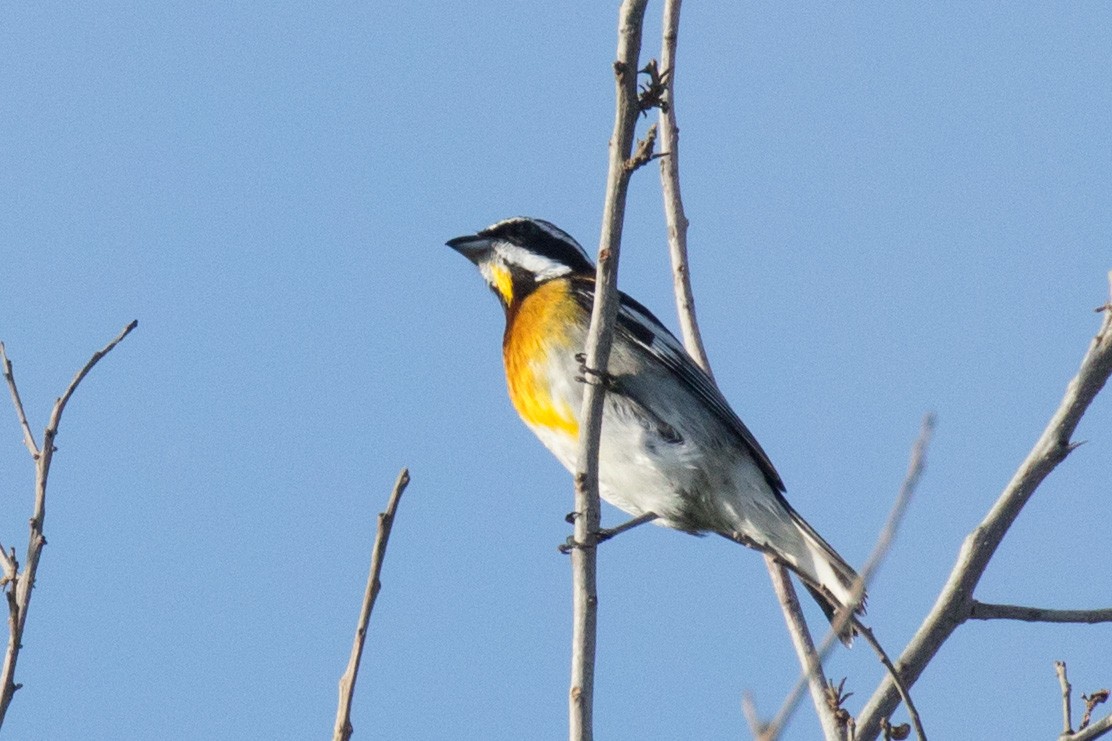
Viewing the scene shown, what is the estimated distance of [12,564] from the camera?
430 centimetres

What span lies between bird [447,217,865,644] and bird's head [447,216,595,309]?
55 centimetres

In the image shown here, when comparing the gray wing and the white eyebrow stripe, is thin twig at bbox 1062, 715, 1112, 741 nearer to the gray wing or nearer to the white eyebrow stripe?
the gray wing

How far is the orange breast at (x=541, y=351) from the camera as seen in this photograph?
24.1 ft

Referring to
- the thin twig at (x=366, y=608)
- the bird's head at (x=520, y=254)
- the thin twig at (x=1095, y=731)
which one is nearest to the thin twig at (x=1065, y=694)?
the thin twig at (x=1095, y=731)

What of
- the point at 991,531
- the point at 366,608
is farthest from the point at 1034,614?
the point at 366,608

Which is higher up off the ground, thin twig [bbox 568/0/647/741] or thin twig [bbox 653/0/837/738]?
thin twig [bbox 653/0/837/738]

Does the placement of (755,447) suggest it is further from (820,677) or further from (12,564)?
(12,564)

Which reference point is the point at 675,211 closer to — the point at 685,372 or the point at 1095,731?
the point at 685,372

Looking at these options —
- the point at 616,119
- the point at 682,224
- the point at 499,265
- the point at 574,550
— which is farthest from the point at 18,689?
the point at 499,265

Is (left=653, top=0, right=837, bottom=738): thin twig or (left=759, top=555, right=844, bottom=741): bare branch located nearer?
(left=759, top=555, right=844, bottom=741): bare branch

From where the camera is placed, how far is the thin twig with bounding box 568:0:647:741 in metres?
4.30

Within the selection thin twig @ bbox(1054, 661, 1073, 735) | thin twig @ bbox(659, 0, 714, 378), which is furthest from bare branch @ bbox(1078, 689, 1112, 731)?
thin twig @ bbox(659, 0, 714, 378)

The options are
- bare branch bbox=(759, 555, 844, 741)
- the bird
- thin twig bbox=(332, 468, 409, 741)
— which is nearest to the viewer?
thin twig bbox=(332, 468, 409, 741)

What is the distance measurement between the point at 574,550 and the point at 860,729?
1.10 m
